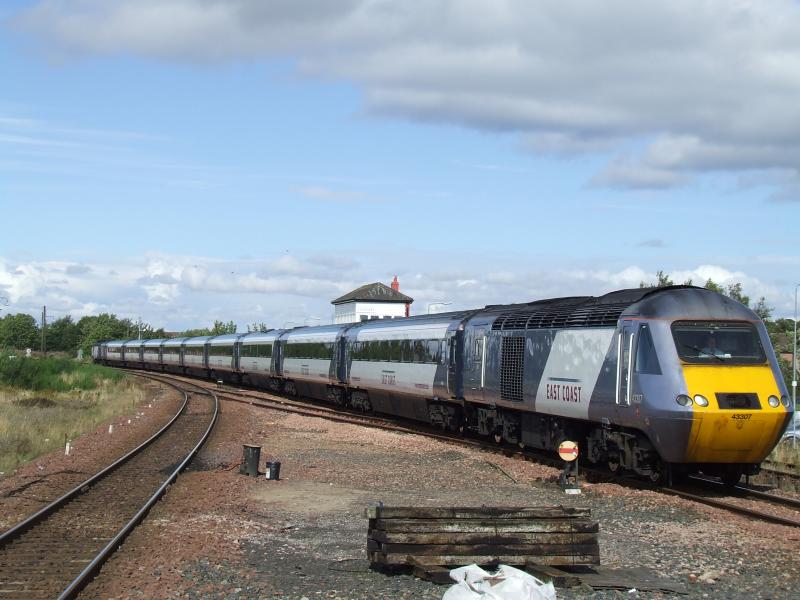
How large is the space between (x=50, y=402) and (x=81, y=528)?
97.6ft

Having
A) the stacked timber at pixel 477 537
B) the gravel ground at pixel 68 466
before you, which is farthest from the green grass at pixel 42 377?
the stacked timber at pixel 477 537

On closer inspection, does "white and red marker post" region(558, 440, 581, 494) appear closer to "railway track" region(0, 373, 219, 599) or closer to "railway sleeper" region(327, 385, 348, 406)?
"railway track" region(0, 373, 219, 599)

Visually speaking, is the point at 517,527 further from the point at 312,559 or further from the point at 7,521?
the point at 7,521

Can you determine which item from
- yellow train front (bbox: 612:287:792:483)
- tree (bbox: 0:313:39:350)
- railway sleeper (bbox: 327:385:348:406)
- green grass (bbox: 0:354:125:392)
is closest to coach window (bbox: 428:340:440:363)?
yellow train front (bbox: 612:287:792:483)

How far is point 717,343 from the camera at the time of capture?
1537 centimetres

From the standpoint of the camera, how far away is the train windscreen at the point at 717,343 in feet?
49.8

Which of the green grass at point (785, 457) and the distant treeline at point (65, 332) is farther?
the distant treeline at point (65, 332)

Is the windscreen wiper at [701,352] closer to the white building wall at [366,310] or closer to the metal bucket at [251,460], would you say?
the metal bucket at [251,460]

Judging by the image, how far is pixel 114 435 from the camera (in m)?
27.1

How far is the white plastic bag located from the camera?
757 centimetres

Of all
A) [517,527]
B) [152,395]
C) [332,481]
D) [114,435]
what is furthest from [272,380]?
[517,527]

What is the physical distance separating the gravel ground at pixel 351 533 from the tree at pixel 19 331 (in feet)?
533

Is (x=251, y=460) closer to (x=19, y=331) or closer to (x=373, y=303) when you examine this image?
(x=373, y=303)

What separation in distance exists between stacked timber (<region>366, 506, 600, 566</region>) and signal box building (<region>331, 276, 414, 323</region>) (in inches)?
3741
